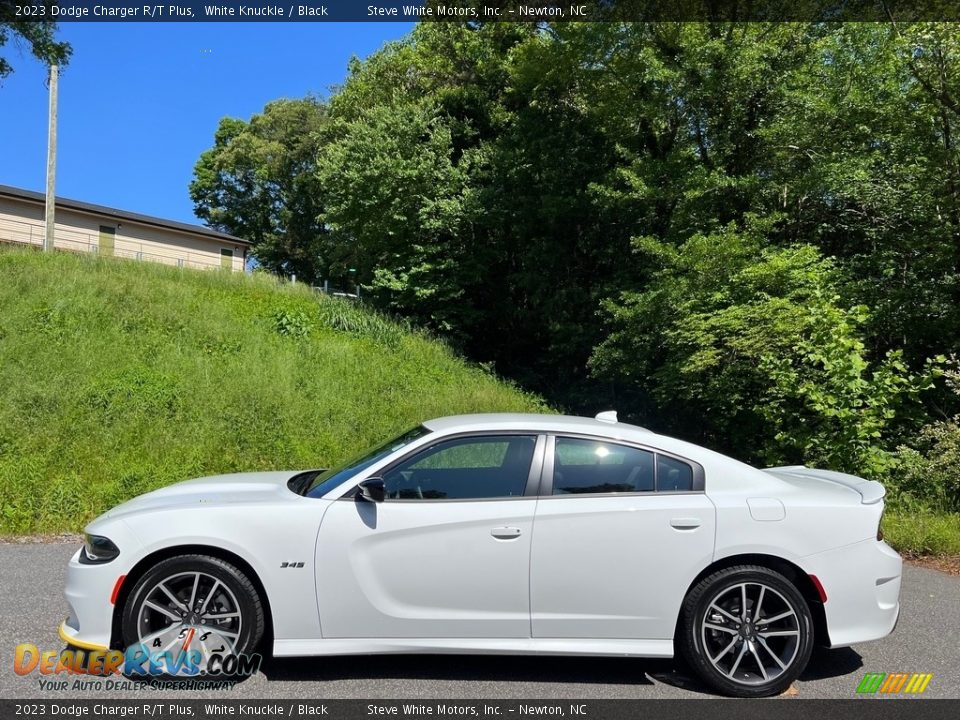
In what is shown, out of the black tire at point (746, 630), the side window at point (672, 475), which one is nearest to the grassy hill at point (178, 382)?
the side window at point (672, 475)

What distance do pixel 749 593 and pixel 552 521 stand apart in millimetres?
1167

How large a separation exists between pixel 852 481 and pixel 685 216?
11.0 meters

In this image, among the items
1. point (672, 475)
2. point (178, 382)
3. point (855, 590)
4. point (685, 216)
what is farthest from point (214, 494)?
point (685, 216)

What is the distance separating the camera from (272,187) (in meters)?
47.3

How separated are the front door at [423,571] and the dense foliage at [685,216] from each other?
5.85 m

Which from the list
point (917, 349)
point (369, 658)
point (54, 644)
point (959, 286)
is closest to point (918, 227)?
point (959, 286)

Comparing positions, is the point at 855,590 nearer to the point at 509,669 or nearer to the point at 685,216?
the point at 509,669

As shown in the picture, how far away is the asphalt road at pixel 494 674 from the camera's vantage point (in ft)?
12.3

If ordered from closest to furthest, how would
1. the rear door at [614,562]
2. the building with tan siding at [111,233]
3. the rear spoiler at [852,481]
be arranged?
the rear door at [614,562], the rear spoiler at [852,481], the building with tan siding at [111,233]

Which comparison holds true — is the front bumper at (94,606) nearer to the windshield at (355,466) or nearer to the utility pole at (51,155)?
the windshield at (355,466)

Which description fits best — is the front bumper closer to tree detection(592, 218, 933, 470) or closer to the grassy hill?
the grassy hill

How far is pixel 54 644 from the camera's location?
421 cm

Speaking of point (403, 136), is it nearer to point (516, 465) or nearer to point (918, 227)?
point (918, 227)

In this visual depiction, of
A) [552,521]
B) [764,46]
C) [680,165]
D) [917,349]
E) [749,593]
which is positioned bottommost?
[749,593]
